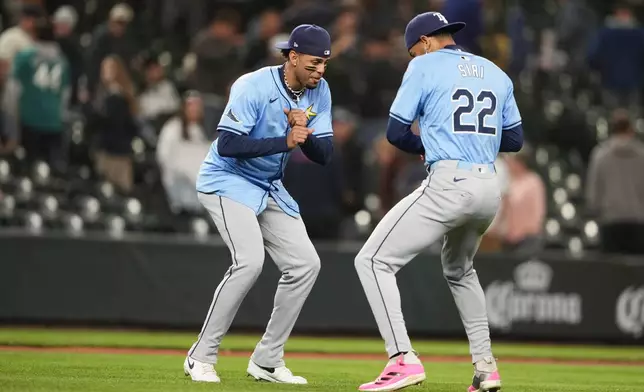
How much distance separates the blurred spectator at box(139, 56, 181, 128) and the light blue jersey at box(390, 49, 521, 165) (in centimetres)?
841

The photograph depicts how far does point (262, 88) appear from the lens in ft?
25.8

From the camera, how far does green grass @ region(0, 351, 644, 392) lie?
742cm

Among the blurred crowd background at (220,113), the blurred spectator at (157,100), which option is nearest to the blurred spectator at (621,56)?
the blurred crowd background at (220,113)

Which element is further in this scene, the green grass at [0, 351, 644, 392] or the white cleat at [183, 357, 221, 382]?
the white cleat at [183, 357, 221, 382]

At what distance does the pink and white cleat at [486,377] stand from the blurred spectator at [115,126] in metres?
7.80

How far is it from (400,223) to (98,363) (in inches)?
124

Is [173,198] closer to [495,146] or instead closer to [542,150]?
[542,150]

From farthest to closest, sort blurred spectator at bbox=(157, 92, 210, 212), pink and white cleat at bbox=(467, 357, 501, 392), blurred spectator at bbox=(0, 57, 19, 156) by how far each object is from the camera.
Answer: blurred spectator at bbox=(0, 57, 19, 156), blurred spectator at bbox=(157, 92, 210, 212), pink and white cleat at bbox=(467, 357, 501, 392)

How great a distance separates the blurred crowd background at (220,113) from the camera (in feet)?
46.4

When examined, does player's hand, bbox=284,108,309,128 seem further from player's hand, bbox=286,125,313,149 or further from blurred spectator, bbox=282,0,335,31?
blurred spectator, bbox=282,0,335,31

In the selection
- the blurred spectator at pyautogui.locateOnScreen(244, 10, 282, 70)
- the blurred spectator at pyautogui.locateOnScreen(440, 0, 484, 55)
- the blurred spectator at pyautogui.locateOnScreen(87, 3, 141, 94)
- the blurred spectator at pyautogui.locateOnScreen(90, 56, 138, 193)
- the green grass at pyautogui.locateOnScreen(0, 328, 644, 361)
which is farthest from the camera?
the blurred spectator at pyautogui.locateOnScreen(244, 10, 282, 70)

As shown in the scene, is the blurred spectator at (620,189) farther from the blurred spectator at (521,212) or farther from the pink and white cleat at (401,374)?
the pink and white cleat at (401,374)

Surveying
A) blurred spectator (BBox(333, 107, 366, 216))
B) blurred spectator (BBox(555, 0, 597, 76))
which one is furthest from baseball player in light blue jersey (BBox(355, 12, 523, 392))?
blurred spectator (BBox(555, 0, 597, 76))

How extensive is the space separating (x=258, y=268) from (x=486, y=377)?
1584 mm
